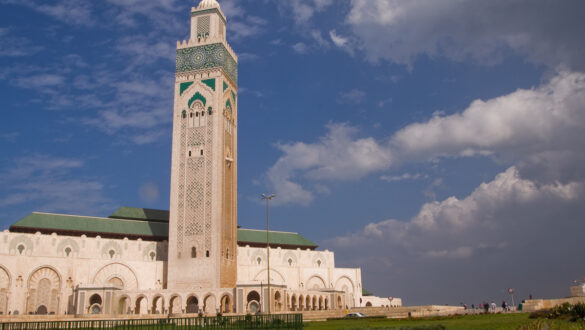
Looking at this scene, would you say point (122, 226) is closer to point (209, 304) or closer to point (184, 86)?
point (209, 304)

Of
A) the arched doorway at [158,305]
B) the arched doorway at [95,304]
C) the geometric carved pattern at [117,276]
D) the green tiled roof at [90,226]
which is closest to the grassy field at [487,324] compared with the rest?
the arched doorway at [158,305]

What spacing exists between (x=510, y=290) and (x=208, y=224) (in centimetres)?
2598

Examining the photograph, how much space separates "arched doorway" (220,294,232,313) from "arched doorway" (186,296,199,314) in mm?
2434

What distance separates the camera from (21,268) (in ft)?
148

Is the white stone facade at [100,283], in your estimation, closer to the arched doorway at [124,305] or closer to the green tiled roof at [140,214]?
the arched doorway at [124,305]

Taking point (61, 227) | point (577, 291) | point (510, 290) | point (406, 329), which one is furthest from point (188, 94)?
point (406, 329)

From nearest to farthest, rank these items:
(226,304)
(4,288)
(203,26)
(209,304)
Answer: (4,288) < (209,304) < (226,304) < (203,26)

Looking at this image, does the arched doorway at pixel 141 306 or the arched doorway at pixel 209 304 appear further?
the arched doorway at pixel 141 306

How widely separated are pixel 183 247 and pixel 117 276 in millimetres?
6644

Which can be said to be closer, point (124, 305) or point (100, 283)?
point (124, 305)

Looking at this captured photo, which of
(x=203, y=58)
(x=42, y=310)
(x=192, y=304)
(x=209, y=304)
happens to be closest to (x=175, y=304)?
(x=192, y=304)

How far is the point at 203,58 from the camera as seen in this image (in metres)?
53.8

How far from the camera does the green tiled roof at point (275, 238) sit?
200ft

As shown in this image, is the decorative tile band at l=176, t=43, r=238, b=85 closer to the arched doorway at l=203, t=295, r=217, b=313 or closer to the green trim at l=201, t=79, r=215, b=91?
the green trim at l=201, t=79, r=215, b=91
